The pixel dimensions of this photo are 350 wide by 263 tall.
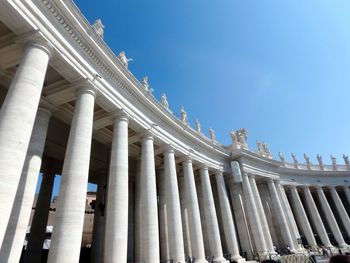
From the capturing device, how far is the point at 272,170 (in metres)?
58.8

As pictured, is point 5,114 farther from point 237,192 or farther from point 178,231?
point 237,192

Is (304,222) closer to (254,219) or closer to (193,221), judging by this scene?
(254,219)

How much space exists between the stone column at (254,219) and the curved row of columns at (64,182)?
1550cm

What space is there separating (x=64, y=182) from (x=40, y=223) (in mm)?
18424

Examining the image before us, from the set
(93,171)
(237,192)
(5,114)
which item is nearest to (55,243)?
(5,114)

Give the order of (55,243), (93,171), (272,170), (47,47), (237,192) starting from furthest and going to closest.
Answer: (272,170) < (237,192) < (93,171) < (47,47) < (55,243)

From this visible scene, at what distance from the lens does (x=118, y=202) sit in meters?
21.7

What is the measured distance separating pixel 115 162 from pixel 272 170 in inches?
1815

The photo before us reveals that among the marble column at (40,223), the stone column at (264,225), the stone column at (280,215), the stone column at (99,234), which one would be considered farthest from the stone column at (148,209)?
the stone column at (280,215)

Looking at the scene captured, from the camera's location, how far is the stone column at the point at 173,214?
28469 millimetres

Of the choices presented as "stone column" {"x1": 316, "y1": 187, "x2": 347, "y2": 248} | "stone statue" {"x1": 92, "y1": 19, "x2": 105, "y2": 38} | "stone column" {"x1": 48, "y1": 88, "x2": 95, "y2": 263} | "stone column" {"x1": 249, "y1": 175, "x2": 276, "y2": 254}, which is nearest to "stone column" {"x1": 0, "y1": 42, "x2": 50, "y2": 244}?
"stone column" {"x1": 48, "y1": 88, "x2": 95, "y2": 263}

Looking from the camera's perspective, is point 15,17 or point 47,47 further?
point 47,47

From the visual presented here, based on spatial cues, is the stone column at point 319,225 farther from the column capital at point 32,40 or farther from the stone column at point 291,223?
the column capital at point 32,40

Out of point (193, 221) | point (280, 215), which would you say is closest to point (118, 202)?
point (193, 221)
